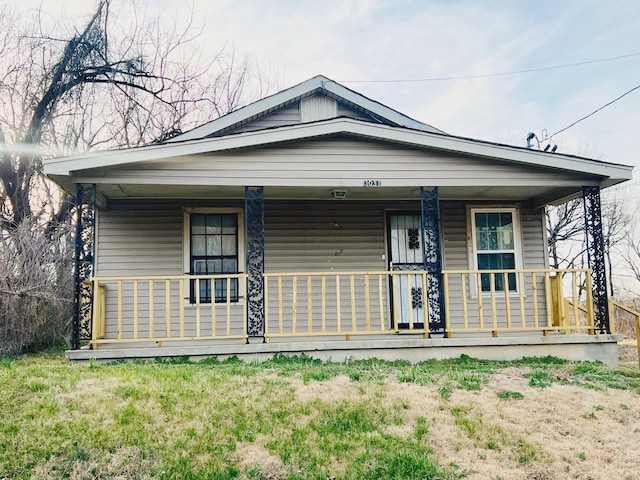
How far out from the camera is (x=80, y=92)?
18062 mm

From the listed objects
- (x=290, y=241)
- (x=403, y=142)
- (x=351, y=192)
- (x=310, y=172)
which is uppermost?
(x=403, y=142)

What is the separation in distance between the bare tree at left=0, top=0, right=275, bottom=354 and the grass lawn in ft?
29.6

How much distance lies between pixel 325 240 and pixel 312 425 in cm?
492

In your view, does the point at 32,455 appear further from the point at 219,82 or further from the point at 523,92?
the point at 523,92

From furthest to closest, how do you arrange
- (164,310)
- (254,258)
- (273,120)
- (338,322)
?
1. (273,120)
2. (164,310)
3. (254,258)
4. (338,322)

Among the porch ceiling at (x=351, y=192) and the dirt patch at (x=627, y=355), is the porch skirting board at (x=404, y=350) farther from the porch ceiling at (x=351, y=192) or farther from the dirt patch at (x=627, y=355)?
the porch ceiling at (x=351, y=192)

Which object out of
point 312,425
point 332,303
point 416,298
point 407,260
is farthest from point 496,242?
point 312,425

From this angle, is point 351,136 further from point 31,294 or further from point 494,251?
point 31,294

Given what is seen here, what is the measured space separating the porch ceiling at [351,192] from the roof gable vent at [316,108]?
64.9 inches

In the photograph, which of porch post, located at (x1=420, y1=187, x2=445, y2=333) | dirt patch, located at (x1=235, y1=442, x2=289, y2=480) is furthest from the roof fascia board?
dirt patch, located at (x1=235, y1=442, x2=289, y2=480)

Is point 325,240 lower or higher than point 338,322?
higher

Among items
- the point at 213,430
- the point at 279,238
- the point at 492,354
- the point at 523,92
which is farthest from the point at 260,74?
the point at 213,430

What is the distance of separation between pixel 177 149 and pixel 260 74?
16.3 meters

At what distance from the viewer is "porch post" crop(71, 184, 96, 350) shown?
7.59 m
